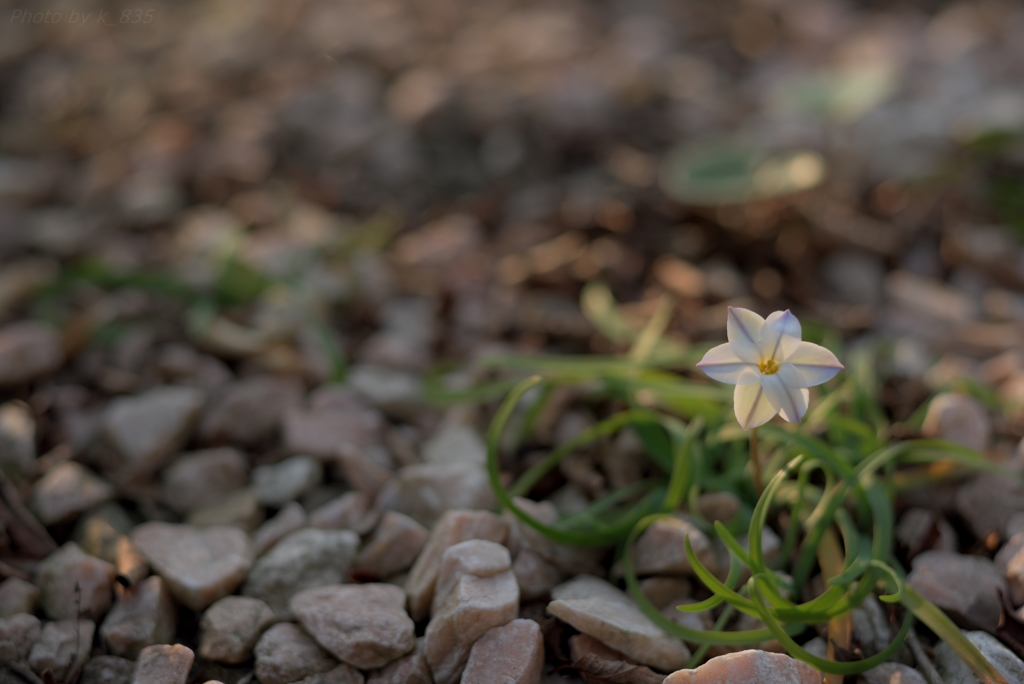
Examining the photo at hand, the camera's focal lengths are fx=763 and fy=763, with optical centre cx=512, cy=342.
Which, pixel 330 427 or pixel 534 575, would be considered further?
pixel 330 427

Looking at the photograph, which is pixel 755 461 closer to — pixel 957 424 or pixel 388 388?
pixel 957 424

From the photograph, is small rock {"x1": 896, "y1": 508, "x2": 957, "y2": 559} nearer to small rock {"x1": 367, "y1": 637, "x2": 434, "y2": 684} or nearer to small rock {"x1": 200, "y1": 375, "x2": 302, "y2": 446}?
small rock {"x1": 367, "y1": 637, "x2": 434, "y2": 684}

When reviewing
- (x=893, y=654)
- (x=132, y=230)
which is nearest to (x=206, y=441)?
(x=132, y=230)

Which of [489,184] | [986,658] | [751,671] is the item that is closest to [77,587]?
[751,671]

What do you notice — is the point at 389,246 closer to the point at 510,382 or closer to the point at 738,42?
the point at 510,382

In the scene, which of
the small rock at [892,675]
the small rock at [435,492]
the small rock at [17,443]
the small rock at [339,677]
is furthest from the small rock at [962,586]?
the small rock at [17,443]
